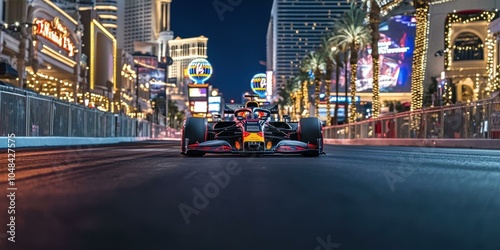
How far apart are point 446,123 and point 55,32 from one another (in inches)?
2114

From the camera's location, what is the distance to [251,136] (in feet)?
43.1

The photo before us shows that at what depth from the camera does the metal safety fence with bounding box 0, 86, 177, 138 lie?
20609 millimetres

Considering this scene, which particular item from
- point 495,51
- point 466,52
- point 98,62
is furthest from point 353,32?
point 98,62

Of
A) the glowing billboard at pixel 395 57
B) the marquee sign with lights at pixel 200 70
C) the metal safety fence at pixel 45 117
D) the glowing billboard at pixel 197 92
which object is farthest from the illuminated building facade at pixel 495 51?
the glowing billboard at pixel 395 57

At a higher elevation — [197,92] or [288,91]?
[288,91]

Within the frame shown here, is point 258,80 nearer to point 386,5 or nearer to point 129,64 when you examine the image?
point 129,64

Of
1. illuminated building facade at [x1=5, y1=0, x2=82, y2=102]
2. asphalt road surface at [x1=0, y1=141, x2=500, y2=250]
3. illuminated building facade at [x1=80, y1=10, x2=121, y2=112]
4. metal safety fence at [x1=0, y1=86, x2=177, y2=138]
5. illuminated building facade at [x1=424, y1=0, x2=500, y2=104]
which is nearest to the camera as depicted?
asphalt road surface at [x1=0, y1=141, x2=500, y2=250]

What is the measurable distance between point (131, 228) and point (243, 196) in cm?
149

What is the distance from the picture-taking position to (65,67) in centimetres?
7631

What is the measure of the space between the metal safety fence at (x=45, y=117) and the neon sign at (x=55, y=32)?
32.1 metres

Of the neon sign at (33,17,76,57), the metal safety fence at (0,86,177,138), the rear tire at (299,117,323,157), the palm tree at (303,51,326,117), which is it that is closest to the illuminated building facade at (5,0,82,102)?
the neon sign at (33,17,76,57)

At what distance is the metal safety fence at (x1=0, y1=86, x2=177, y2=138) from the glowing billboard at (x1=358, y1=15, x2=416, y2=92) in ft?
331

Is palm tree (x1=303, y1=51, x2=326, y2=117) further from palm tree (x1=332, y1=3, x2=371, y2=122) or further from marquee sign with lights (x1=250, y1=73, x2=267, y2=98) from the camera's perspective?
marquee sign with lights (x1=250, y1=73, x2=267, y2=98)

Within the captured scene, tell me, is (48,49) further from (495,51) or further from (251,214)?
(251,214)
